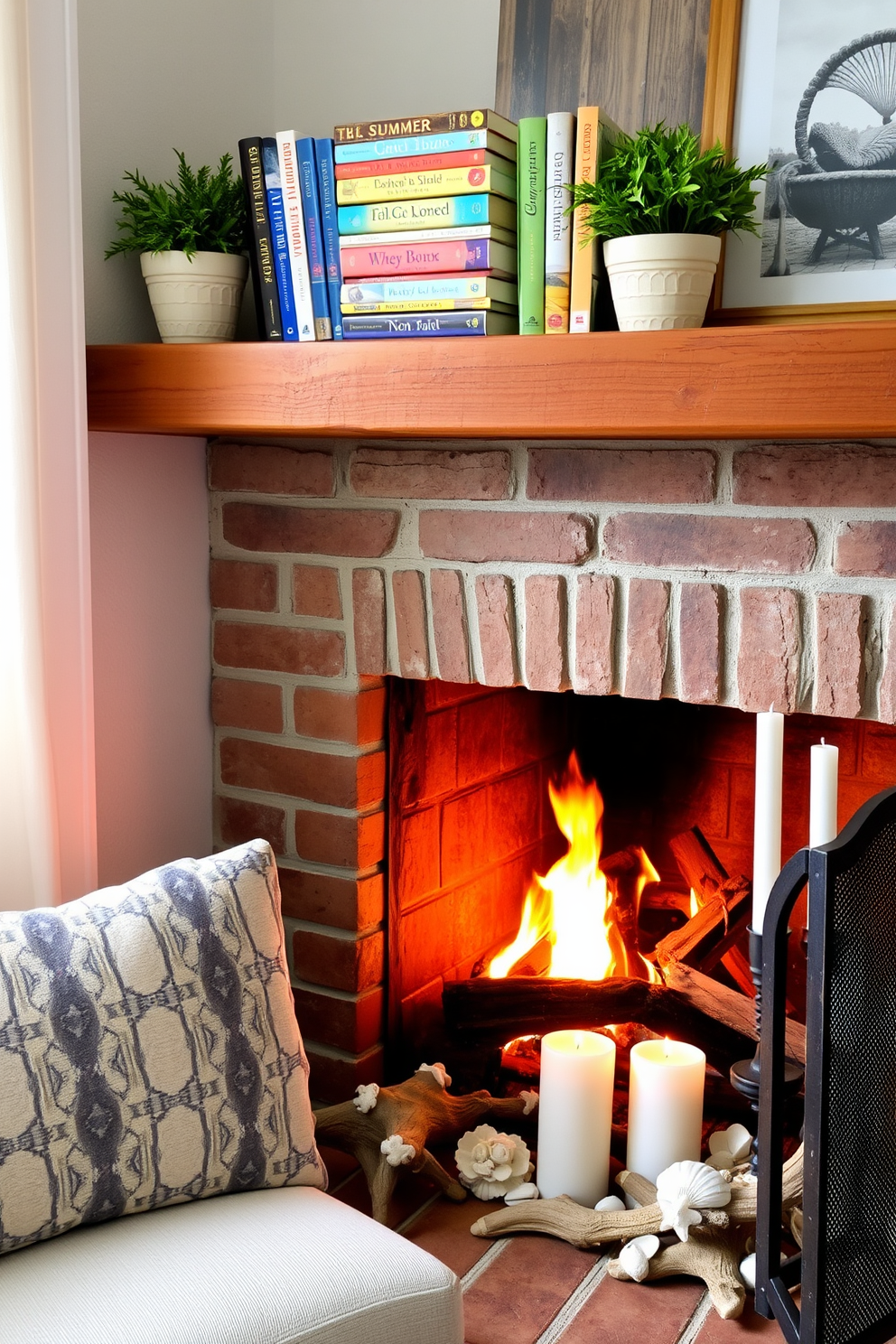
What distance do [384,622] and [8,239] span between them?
0.67 metres

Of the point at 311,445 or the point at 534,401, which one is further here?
the point at 311,445

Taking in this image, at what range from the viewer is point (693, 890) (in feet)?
6.50

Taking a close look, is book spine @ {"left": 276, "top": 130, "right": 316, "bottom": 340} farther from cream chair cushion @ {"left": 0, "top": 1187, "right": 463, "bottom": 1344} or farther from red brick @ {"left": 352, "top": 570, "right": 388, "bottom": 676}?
cream chair cushion @ {"left": 0, "top": 1187, "right": 463, "bottom": 1344}

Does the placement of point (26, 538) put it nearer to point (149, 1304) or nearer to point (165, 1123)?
point (165, 1123)

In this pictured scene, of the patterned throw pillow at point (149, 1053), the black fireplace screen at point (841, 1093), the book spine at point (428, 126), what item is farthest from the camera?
the book spine at point (428, 126)

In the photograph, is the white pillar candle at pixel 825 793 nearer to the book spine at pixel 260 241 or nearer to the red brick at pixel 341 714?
the red brick at pixel 341 714

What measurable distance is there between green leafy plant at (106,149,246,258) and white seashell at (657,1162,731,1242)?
1.29 m

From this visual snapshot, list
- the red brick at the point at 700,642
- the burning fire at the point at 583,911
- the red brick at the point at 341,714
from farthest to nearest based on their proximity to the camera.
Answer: the burning fire at the point at 583,911, the red brick at the point at 341,714, the red brick at the point at 700,642

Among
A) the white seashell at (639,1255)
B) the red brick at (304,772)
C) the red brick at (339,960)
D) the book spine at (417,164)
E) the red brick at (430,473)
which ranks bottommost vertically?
the white seashell at (639,1255)

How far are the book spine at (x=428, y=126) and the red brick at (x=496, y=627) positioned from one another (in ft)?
1.76

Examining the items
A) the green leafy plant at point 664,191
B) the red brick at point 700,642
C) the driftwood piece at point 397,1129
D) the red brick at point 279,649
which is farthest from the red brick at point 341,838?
the green leafy plant at point 664,191

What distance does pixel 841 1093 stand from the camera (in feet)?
3.44

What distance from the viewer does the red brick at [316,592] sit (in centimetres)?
174

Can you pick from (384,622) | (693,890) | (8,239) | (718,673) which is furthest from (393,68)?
(693,890)
